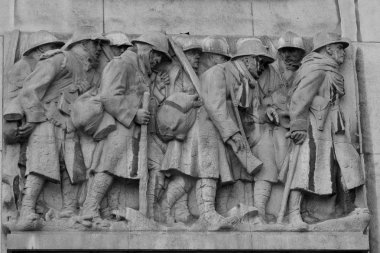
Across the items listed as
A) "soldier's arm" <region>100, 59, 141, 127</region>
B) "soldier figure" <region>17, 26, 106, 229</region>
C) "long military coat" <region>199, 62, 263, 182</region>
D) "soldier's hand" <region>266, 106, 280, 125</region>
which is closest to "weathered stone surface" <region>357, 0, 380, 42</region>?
"soldier's hand" <region>266, 106, 280, 125</region>

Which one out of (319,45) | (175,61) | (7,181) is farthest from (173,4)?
(7,181)

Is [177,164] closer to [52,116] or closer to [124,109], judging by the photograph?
[124,109]

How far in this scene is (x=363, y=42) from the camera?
16.4 metres

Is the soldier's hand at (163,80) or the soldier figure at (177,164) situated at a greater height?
the soldier's hand at (163,80)

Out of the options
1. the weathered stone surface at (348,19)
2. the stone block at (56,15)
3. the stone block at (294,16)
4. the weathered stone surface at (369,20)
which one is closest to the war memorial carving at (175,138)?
the stone block at (56,15)

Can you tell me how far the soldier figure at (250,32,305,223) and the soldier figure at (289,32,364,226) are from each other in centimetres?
17

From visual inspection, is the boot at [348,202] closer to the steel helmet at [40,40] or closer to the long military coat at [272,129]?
the long military coat at [272,129]

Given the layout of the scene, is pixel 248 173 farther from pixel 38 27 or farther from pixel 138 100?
pixel 38 27

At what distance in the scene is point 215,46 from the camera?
52.0 feet

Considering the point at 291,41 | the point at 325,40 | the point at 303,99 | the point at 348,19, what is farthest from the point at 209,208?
the point at 348,19

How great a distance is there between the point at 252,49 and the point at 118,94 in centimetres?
182

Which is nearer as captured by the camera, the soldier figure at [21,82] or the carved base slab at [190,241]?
the carved base slab at [190,241]

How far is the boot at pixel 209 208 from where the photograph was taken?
49.3 ft

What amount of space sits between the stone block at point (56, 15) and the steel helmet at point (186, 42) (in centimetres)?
98
